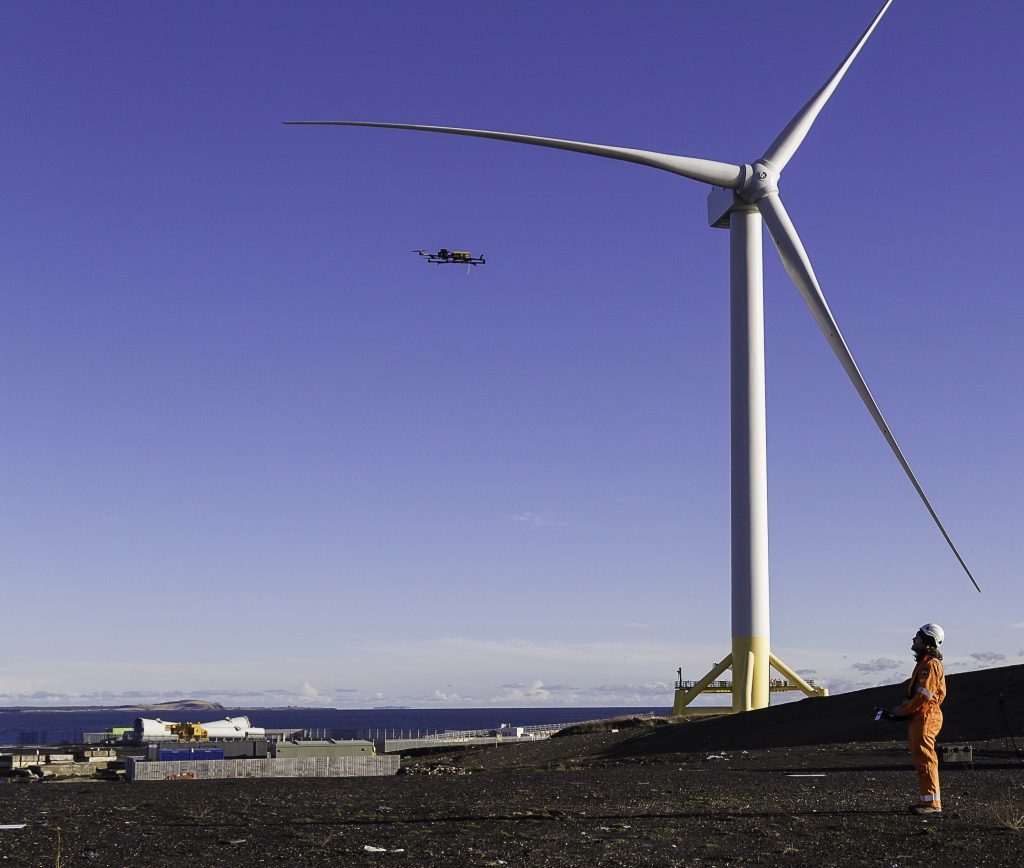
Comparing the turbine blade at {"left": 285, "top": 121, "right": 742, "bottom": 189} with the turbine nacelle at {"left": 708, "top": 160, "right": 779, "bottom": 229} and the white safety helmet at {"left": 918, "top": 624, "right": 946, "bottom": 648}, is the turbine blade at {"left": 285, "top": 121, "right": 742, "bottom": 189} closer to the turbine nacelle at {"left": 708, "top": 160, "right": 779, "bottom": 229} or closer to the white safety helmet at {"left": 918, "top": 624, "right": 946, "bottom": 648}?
the turbine nacelle at {"left": 708, "top": 160, "right": 779, "bottom": 229}

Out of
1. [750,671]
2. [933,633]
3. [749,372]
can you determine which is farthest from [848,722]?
[933,633]

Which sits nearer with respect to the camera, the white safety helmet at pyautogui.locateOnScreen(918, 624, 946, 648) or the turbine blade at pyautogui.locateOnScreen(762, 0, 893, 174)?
the white safety helmet at pyautogui.locateOnScreen(918, 624, 946, 648)

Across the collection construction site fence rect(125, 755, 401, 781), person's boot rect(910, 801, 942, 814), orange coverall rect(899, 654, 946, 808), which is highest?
orange coverall rect(899, 654, 946, 808)

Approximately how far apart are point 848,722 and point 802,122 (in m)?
24.2

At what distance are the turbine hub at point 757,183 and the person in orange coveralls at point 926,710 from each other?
3483 cm

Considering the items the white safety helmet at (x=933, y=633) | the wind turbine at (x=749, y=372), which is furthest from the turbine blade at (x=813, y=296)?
the white safety helmet at (x=933, y=633)

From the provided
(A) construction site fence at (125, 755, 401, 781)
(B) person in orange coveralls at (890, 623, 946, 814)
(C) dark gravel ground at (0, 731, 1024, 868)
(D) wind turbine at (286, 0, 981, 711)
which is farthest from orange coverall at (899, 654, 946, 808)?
(D) wind turbine at (286, 0, 981, 711)

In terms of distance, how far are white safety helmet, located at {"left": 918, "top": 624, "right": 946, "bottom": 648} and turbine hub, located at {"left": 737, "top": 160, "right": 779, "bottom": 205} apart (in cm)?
3472

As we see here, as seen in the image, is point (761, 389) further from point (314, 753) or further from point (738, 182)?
point (314, 753)

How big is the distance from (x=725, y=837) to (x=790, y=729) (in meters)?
25.7

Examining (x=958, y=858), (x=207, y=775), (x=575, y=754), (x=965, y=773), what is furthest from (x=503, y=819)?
(x=575, y=754)

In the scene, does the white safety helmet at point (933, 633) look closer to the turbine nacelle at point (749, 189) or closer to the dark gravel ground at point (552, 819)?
the dark gravel ground at point (552, 819)

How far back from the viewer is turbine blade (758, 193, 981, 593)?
119 ft

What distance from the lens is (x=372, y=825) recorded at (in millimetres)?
13969
